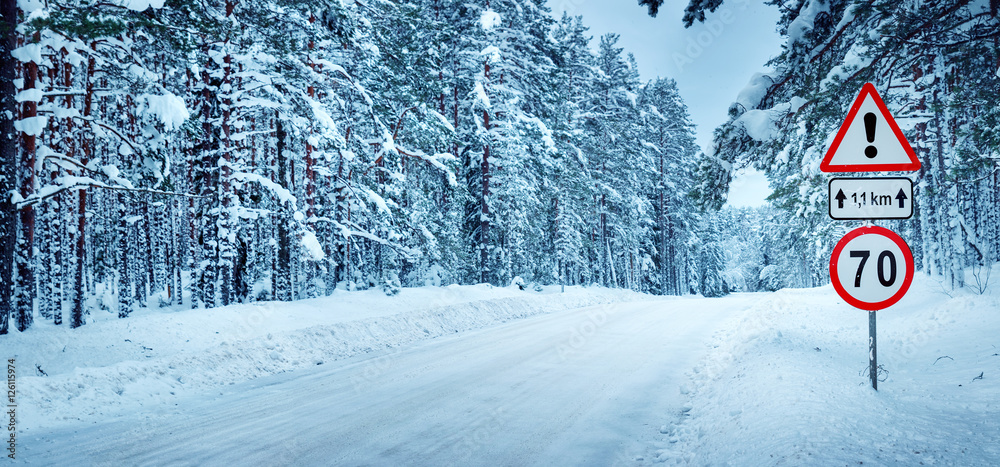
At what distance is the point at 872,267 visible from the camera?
13.6 feet

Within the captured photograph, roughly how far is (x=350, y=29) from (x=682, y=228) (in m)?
40.7

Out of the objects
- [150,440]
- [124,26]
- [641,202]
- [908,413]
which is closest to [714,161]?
[908,413]

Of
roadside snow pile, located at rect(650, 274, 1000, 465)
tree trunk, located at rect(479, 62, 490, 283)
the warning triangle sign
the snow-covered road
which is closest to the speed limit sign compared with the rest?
the warning triangle sign

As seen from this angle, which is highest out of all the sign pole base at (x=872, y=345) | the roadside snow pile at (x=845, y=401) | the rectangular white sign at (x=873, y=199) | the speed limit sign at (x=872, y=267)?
the rectangular white sign at (x=873, y=199)

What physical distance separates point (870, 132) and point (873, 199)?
69cm

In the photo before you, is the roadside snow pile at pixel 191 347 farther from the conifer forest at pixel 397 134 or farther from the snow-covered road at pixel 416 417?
the conifer forest at pixel 397 134

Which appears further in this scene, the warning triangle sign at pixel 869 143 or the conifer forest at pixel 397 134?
the conifer forest at pixel 397 134

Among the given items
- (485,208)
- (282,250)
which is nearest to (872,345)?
(282,250)

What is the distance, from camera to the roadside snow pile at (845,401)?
11.6ft

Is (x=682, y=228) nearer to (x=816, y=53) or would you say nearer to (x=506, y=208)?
(x=506, y=208)

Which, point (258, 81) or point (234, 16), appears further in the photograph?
point (258, 81)

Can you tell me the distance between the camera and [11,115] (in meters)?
8.23

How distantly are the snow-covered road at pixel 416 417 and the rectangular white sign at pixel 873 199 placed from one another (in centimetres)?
274

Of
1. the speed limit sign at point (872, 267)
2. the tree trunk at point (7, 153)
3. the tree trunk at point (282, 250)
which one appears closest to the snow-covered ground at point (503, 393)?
the speed limit sign at point (872, 267)
